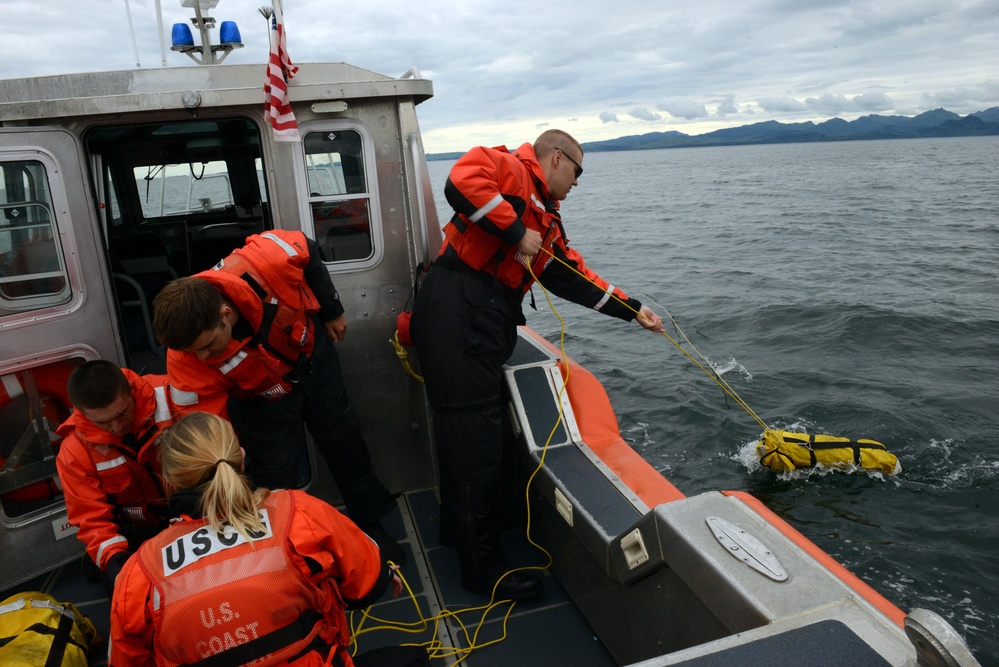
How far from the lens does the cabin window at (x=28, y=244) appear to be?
3074 millimetres

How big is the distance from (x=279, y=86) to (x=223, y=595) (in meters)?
2.42

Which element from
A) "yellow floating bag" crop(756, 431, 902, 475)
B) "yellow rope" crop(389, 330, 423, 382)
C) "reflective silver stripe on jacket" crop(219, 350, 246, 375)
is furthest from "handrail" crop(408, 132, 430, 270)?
"yellow floating bag" crop(756, 431, 902, 475)

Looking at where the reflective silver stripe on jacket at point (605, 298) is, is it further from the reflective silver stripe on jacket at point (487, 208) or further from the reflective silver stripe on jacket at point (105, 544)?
the reflective silver stripe on jacket at point (105, 544)

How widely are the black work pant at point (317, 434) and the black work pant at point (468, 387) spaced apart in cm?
48

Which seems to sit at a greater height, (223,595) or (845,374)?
(223,595)

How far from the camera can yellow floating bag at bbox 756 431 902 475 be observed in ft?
19.8

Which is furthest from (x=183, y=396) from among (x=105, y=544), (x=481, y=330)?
(x=481, y=330)

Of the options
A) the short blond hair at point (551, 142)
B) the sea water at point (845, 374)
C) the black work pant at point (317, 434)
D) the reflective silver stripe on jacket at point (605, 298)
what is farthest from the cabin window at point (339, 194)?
the sea water at point (845, 374)

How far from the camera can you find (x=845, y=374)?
891cm

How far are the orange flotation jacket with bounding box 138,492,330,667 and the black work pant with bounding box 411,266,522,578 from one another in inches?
55.2

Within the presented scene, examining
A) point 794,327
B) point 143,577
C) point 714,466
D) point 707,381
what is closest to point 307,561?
point 143,577

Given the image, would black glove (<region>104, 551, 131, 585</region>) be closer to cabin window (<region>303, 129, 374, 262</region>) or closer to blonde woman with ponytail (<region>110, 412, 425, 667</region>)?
blonde woman with ponytail (<region>110, 412, 425, 667</region>)

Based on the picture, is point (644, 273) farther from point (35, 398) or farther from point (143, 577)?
point (143, 577)

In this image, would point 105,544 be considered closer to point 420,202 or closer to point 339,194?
point 339,194
